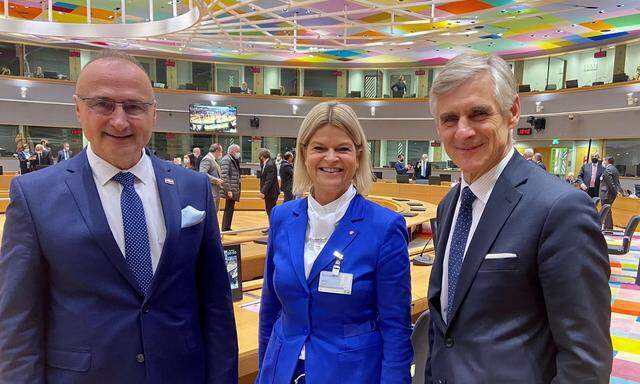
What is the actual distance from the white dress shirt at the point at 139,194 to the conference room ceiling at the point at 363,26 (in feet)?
28.3

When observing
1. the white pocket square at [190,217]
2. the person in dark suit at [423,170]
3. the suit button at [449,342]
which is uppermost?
the white pocket square at [190,217]

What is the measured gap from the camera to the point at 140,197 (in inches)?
55.5

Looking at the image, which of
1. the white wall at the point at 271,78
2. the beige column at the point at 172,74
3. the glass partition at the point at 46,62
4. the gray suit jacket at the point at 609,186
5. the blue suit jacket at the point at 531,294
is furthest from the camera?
the white wall at the point at 271,78

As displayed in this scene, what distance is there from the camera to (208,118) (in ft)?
61.5

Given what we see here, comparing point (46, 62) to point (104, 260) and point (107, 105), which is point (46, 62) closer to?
point (107, 105)

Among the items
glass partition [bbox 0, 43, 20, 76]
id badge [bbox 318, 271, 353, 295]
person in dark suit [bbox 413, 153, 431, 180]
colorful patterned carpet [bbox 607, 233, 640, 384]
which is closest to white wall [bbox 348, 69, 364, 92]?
person in dark suit [bbox 413, 153, 431, 180]

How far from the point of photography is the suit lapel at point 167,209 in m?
1.35

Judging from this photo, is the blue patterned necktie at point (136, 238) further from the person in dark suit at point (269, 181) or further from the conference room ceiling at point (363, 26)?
the conference room ceiling at point (363, 26)

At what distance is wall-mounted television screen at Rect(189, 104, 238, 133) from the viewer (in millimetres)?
18703

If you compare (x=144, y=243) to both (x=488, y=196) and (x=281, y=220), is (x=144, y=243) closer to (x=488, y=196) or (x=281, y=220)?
(x=281, y=220)

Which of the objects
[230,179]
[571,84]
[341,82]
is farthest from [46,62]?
[571,84]

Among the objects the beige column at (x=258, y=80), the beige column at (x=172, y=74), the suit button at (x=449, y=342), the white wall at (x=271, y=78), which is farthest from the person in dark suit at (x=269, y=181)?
the white wall at (x=271, y=78)

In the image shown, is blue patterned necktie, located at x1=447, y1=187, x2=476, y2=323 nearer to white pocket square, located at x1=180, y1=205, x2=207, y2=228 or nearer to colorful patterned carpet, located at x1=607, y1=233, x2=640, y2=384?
white pocket square, located at x1=180, y1=205, x2=207, y2=228

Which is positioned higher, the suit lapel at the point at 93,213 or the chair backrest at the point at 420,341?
the suit lapel at the point at 93,213
